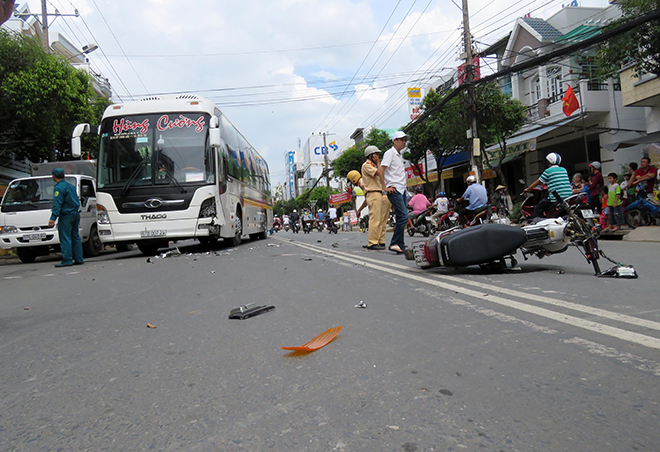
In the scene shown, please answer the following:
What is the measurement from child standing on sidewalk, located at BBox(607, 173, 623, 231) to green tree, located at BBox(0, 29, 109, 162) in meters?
18.1

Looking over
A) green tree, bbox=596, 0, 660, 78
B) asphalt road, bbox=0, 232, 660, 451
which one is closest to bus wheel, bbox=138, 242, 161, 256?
asphalt road, bbox=0, 232, 660, 451

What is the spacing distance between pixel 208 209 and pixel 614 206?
30.7 feet

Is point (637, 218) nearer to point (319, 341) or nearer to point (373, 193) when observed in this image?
point (373, 193)

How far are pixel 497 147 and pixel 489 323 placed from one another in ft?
89.3

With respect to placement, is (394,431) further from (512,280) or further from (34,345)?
(512,280)

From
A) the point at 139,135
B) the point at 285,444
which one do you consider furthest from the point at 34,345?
the point at 139,135

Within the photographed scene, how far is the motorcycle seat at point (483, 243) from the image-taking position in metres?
5.07

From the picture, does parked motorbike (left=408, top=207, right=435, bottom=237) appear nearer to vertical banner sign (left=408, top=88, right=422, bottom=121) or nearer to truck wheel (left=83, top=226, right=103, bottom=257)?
truck wheel (left=83, top=226, right=103, bottom=257)

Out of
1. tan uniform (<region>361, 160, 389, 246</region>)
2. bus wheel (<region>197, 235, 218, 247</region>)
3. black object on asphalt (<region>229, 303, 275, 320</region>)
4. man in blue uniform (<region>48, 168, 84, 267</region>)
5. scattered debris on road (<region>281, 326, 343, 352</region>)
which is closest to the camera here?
scattered debris on road (<region>281, 326, 343, 352</region>)

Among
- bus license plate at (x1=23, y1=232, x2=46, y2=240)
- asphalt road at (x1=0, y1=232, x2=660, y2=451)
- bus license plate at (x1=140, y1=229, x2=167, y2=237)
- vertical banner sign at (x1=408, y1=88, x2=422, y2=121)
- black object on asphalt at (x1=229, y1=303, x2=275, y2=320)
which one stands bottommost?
asphalt road at (x1=0, y1=232, x2=660, y2=451)

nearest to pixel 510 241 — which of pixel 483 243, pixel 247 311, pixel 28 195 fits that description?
pixel 483 243

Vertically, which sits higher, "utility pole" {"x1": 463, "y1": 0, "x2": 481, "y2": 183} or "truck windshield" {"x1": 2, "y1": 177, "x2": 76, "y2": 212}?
"utility pole" {"x1": 463, "y1": 0, "x2": 481, "y2": 183}

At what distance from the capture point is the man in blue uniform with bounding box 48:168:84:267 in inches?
389

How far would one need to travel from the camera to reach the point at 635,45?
15.4 metres
